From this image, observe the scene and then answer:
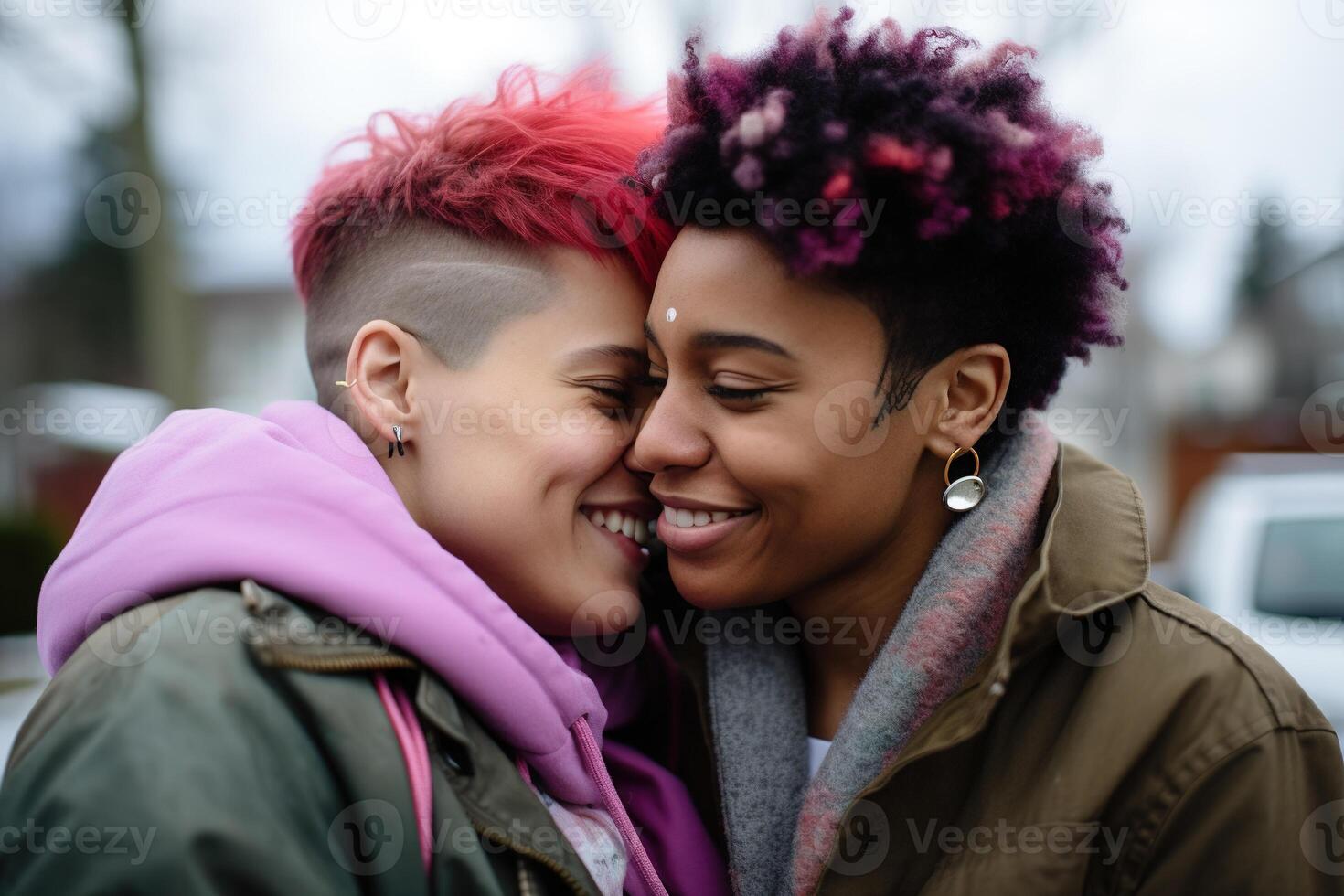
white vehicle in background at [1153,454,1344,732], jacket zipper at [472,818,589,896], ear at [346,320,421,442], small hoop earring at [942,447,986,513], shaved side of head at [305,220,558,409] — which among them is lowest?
white vehicle in background at [1153,454,1344,732]

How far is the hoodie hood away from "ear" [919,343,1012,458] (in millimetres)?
842

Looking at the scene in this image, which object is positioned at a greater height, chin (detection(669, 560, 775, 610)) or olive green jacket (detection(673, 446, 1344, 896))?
chin (detection(669, 560, 775, 610))

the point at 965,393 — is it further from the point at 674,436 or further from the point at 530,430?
the point at 530,430

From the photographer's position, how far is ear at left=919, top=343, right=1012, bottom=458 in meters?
1.85

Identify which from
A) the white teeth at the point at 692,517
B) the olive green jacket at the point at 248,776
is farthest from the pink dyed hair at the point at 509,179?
the olive green jacket at the point at 248,776

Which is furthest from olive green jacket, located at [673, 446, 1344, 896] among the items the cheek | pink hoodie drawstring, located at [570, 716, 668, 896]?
the cheek

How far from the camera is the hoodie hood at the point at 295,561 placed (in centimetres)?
149

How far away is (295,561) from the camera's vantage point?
148 centimetres

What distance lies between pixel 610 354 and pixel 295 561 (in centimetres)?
75

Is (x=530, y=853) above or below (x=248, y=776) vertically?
below

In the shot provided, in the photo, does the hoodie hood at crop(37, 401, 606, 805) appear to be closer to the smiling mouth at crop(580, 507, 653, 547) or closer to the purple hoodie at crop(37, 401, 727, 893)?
the purple hoodie at crop(37, 401, 727, 893)

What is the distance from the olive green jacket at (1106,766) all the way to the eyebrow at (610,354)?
0.84m

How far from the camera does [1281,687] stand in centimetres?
162

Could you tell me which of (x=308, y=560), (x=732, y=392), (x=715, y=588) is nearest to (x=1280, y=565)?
(x=715, y=588)
